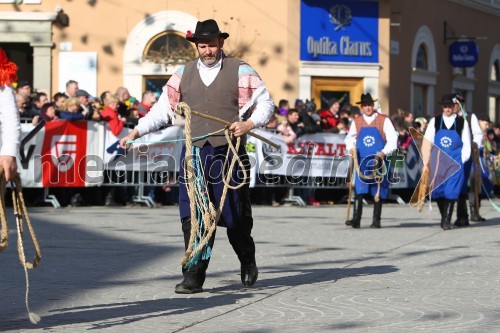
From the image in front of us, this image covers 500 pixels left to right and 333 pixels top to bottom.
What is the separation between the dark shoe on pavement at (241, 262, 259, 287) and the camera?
9.54 meters

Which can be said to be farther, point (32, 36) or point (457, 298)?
point (32, 36)

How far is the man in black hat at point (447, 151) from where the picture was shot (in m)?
16.4

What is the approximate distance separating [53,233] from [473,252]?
479cm

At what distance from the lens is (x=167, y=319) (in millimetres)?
7832

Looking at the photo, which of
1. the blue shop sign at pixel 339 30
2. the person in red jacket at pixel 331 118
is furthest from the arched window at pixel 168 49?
the person in red jacket at pixel 331 118

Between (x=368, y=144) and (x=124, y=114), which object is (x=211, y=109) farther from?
(x=124, y=114)

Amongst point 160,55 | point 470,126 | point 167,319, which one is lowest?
point 167,319

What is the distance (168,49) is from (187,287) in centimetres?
1791

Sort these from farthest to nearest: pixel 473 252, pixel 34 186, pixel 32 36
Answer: pixel 32 36 < pixel 34 186 < pixel 473 252

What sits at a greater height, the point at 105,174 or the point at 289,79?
the point at 289,79

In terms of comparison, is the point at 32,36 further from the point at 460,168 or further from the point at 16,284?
the point at 16,284

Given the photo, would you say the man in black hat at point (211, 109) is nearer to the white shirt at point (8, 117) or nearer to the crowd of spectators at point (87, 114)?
the white shirt at point (8, 117)

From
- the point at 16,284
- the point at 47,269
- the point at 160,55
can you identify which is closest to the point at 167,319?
the point at 16,284

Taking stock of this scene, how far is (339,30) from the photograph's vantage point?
1075 inches
